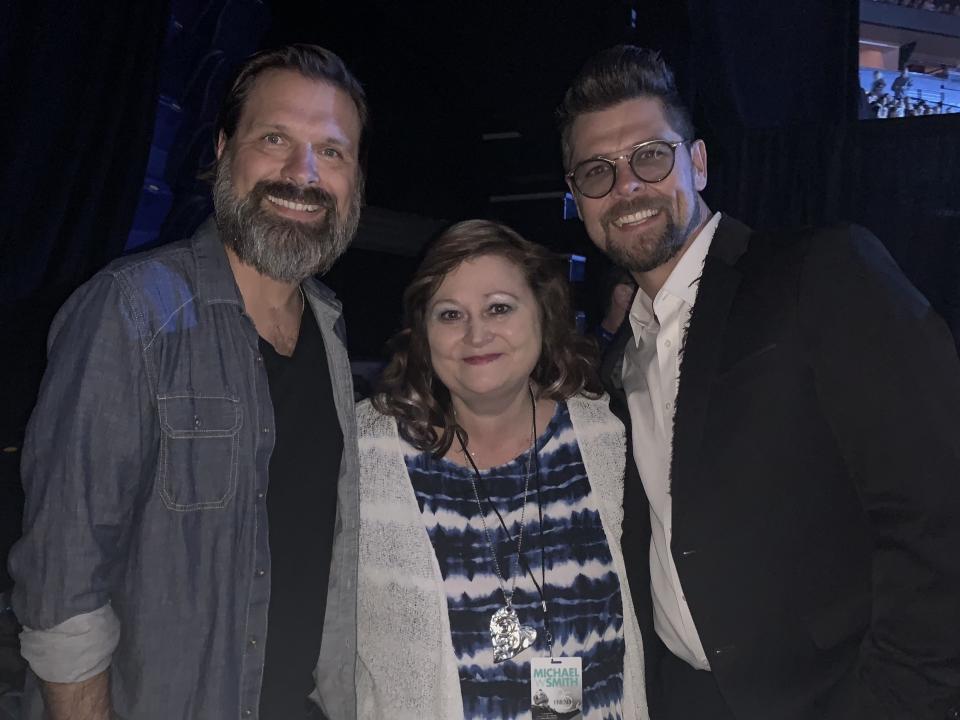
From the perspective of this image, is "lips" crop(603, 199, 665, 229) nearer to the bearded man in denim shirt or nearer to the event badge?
the bearded man in denim shirt

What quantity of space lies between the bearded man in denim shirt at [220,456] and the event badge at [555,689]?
44cm

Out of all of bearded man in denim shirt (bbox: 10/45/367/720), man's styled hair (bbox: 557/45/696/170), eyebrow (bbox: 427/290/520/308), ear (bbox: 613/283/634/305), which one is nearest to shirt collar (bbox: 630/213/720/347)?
man's styled hair (bbox: 557/45/696/170)

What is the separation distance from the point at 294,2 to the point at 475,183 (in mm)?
1637

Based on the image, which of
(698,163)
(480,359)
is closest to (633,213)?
(698,163)

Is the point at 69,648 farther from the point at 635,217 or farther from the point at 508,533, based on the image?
the point at 635,217

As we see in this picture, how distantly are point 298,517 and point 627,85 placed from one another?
1289 mm

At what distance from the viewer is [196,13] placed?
9.63 ft

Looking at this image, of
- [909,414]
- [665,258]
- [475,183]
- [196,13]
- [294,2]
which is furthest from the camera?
[475,183]

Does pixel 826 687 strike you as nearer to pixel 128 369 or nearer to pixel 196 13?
pixel 128 369

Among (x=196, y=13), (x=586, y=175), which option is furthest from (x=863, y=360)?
(x=196, y=13)

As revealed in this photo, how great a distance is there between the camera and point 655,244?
5.77ft

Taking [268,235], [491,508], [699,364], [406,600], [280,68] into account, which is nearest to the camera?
[699,364]

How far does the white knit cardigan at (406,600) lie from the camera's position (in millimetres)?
1815

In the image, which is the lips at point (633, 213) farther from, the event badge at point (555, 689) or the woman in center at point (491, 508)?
the event badge at point (555, 689)
